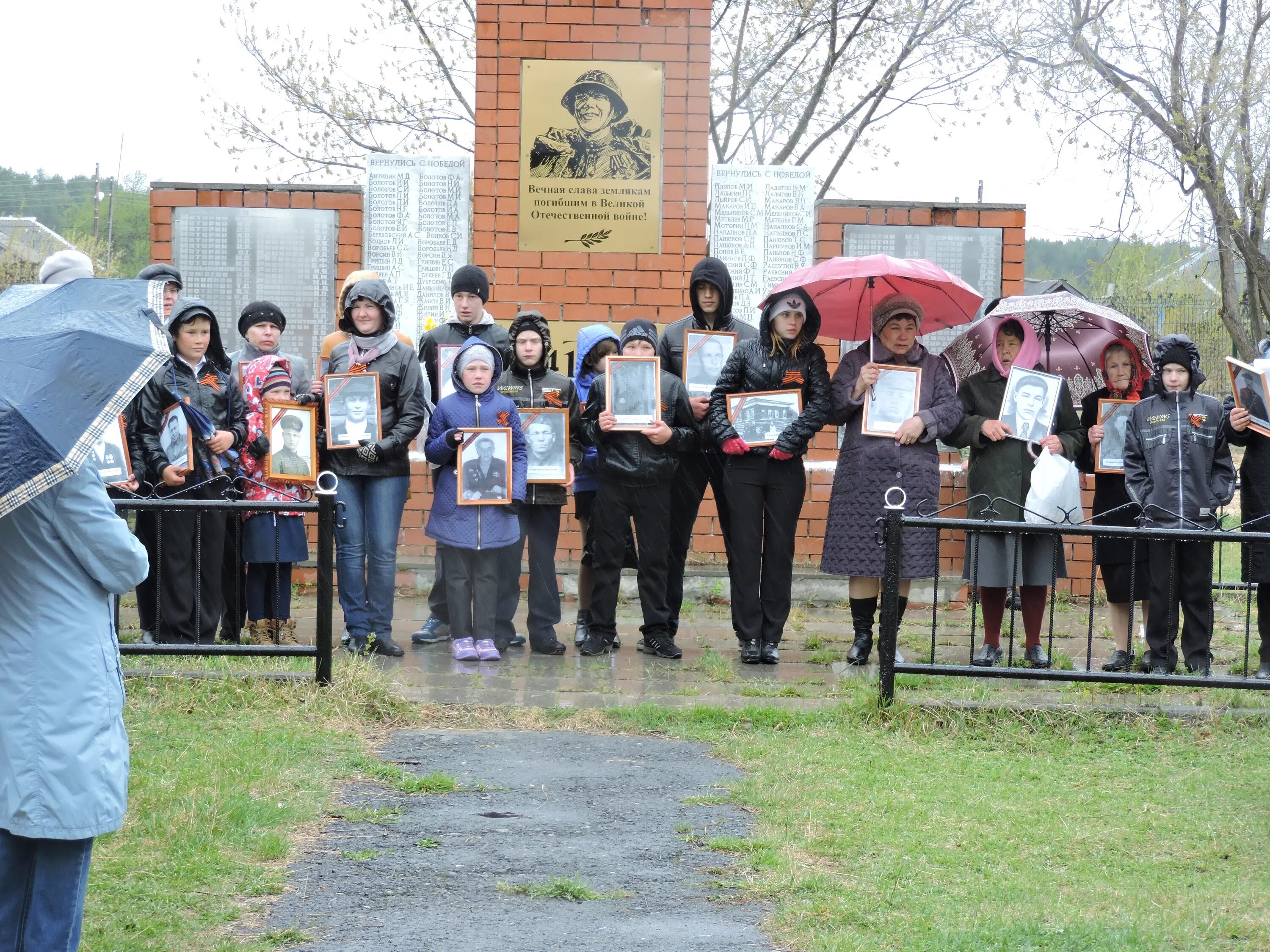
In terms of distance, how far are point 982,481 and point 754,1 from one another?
14209 mm

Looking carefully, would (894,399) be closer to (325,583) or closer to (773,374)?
(773,374)

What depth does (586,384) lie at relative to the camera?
8.54m

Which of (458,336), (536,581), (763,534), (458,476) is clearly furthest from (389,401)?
(763,534)

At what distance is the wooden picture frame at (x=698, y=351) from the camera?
8.47 m

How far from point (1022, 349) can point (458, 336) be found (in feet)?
11.5

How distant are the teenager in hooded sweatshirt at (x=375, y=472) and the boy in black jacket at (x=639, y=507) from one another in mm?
1104

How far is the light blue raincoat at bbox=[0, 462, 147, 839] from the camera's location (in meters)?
3.11

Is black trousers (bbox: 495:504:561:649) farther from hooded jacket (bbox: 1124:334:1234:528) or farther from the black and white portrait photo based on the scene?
hooded jacket (bbox: 1124:334:1234:528)

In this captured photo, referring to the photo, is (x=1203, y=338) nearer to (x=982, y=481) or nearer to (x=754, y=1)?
(x=754, y=1)

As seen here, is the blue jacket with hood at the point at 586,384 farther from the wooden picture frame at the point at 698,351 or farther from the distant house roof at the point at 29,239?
the distant house roof at the point at 29,239

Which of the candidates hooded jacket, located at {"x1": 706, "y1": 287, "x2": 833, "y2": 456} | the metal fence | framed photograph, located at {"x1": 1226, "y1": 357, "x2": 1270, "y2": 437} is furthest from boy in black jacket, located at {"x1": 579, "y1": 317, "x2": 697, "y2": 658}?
framed photograph, located at {"x1": 1226, "y1": 357, "x2": 1270, "y2": 437}

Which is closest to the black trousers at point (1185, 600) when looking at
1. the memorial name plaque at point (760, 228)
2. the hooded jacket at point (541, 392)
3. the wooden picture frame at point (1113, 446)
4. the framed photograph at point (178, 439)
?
the wooden picture frame at point (1113, 446)

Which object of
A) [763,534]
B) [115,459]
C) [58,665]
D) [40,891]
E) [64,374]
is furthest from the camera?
[763,534]

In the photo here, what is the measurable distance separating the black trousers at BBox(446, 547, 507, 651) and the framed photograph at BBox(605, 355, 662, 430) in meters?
1.10
